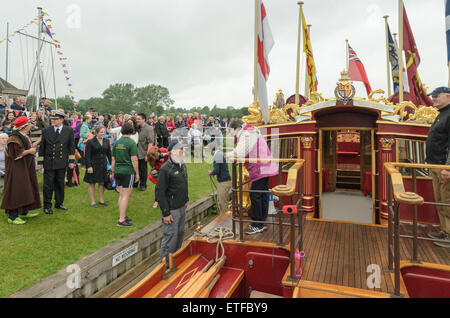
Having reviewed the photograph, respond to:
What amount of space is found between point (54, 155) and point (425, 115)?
7048 millimetres

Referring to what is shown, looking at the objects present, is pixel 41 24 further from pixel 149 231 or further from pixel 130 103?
pixel 130 103

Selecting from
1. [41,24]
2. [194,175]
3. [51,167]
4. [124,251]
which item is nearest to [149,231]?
[124,251]

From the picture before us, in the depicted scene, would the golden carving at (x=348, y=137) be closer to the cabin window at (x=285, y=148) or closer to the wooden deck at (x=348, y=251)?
the cabin window at (x=285, y=148)

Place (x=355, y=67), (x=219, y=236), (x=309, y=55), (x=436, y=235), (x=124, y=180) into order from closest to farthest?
1. (x=219, y=236)
2. (x=436, y=235)
3. (x=124, y=180)
4. (x=309, y=55)
5. (x=355, y=67)

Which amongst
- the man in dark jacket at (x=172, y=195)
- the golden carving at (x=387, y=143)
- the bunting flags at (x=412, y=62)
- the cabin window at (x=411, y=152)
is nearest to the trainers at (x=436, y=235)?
the cabin window at (x=411, y=152)

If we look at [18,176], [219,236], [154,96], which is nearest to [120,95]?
[154,96]

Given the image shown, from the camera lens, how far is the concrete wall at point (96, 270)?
3358 millimetres

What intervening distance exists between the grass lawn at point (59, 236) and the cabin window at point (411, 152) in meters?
4.97

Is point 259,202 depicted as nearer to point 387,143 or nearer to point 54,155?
point 387,143

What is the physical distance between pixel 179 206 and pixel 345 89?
11.8 feet

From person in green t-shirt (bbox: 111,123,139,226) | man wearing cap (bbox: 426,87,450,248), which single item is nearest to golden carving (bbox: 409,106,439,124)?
man wearing cap (bbox: 426,87,450,248)

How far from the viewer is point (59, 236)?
479cm

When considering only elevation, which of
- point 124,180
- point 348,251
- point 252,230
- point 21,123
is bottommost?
point 348,251

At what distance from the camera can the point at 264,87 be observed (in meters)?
6.16
